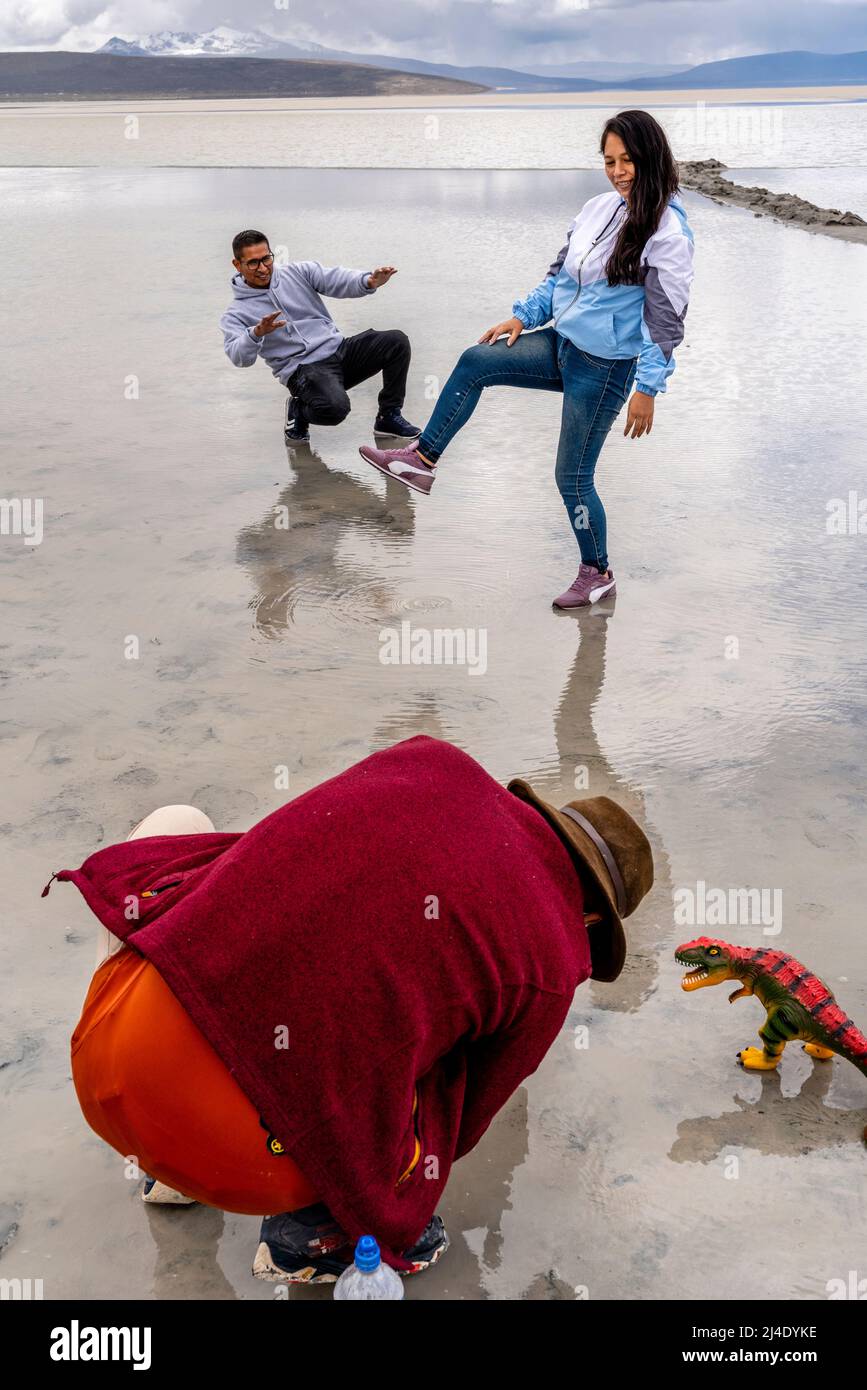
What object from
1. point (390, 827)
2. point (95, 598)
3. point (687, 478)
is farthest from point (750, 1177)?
point (687, 478)

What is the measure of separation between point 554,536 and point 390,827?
3380mm

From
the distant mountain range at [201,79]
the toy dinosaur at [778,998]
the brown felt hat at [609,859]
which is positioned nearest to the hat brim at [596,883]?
the brown felt hat at [609,859]

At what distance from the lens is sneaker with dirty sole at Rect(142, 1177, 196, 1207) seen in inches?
83.7

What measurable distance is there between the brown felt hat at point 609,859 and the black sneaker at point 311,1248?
537mm

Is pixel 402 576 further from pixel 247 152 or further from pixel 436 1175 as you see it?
pixel 247 152

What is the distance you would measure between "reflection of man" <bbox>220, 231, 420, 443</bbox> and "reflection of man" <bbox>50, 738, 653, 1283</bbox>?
4.28 meters

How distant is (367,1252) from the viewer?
1.81 meters

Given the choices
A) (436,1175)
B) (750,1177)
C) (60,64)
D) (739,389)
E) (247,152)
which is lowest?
(750,1177)

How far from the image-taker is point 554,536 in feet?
16.3

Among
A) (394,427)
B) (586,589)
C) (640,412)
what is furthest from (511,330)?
(394,427)

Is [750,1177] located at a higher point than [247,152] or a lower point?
lower

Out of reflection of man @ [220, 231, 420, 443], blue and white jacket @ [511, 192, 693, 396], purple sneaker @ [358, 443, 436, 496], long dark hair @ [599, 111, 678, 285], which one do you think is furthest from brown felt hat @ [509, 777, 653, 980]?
reflection of man @ [220, 231, 420, 443]

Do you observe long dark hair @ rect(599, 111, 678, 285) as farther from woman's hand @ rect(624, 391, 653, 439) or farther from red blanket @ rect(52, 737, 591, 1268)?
red blanket @ rect(52, 737, 591, 1268)

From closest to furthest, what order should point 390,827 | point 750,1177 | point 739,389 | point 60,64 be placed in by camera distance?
point 390,827, point 750,1177, point 739,389, point 60,64
